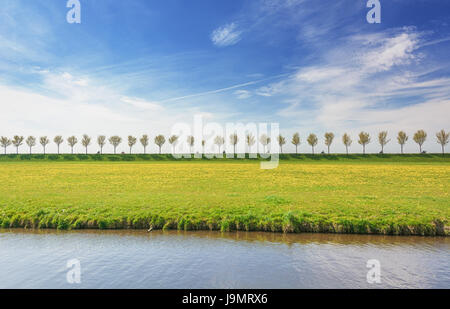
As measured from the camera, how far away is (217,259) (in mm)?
13500

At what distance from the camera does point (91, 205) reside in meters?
22.8

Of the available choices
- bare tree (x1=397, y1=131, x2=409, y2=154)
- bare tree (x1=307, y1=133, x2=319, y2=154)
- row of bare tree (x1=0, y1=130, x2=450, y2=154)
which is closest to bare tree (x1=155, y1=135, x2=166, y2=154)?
row of bare tree (x1=0, y1=130, x2=450, y2=154)

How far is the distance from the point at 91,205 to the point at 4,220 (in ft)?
18.5

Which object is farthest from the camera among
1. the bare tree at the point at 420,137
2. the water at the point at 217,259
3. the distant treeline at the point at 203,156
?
the bare tree at the point at 420,137

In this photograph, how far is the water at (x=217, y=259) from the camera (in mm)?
11266

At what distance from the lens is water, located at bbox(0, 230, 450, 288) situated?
1127 centimetres

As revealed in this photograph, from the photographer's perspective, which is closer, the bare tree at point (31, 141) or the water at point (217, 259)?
the water at point (217, 259)

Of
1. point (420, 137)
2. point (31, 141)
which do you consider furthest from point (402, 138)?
point (31, 141)

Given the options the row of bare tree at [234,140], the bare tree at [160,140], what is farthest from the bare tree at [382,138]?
the bare tree at [160,140]

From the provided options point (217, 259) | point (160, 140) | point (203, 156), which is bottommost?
point (217, 259)

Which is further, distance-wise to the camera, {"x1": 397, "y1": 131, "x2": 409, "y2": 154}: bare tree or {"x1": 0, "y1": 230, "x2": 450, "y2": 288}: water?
{"x1": 397, "y1": 131, "x2": 409, "y2": 154}: bare tree

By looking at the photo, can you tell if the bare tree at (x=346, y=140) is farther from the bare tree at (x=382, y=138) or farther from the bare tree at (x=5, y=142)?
the bare tree at (x=5, y=142)

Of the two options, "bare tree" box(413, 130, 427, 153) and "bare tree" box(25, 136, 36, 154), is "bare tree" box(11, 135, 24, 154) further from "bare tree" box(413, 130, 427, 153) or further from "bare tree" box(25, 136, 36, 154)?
"bare tree" box(413, 130, 427, 153)

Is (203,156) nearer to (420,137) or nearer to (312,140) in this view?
(312,140)
